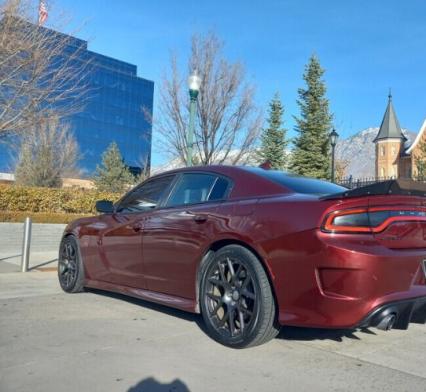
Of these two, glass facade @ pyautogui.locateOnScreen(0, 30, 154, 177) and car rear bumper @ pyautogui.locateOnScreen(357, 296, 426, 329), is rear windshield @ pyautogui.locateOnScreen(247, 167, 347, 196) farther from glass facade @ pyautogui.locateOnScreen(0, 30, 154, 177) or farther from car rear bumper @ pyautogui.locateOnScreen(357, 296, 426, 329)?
glass facade @ pyautogui.locateOnScreen(0, 30, 154, 177)

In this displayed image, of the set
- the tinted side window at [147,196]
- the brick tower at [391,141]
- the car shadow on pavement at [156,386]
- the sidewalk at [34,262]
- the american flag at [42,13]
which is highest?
the brick tower at [391,141]

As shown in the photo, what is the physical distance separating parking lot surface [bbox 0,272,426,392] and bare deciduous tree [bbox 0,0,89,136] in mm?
8165

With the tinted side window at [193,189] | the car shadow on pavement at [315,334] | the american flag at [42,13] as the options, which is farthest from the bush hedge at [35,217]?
the car shadow on pavement at [315,334]

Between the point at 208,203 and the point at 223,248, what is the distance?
0.53m

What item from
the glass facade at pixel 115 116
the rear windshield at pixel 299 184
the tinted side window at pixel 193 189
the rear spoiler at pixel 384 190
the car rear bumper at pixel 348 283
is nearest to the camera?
the car rear bumper at pixel 348 283

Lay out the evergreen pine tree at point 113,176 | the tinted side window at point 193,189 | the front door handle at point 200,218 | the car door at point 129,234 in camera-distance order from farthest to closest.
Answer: the evergreen pine tree at point 113,176 < the car door at point 129,234 < the tinted side window at point 193,189 < the front door handle at point 200,218

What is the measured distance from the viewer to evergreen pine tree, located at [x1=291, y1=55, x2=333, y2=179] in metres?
35.0

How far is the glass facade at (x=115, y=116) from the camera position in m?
77.9

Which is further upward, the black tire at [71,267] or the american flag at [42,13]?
the american flag at [42,13]

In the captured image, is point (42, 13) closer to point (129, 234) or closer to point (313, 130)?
point (129, 234)

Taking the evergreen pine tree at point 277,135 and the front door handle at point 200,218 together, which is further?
the evergreen pine tree at point 277,135

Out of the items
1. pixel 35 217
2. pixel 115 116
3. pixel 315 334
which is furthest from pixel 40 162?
pixel 115 116

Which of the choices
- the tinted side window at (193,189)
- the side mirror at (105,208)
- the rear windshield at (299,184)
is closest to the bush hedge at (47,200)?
the side mirror at (105,208)

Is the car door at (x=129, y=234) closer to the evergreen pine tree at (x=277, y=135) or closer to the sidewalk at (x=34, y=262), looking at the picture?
the sidewalk at (x=34, y=262)
